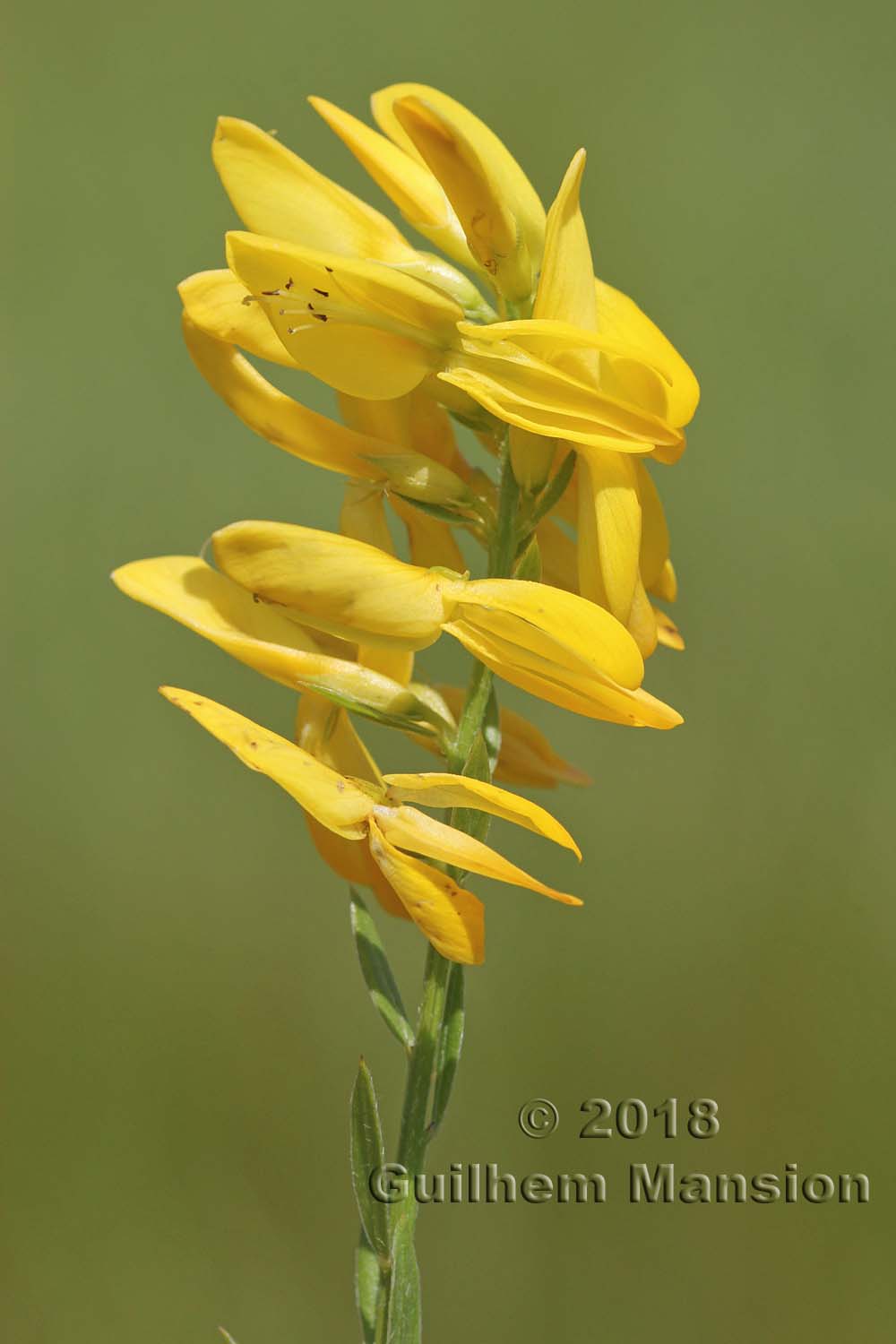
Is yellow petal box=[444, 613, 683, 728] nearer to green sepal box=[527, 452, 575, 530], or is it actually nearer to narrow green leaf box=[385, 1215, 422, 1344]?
Result: green sepal box=[527, 452, 575, 530]

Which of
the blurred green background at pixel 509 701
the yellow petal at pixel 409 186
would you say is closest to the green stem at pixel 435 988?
the yellow petal at pixel 409 186

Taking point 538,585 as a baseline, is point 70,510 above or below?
above


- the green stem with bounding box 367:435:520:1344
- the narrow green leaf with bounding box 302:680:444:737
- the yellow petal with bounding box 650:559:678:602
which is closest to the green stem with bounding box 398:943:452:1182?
the green stem with bounding box 367:435:520:1344

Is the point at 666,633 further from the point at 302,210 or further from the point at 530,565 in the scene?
the point at 302,210

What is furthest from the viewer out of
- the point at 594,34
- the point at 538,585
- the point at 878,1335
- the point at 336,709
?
the point at 594,34

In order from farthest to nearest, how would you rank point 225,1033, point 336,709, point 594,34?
1. point 594,34
2. point 225,1033
3. point 336,709

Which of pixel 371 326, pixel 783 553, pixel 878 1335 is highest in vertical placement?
pixel 783 553

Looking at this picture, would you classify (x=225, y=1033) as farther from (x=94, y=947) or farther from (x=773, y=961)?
(x=773, y=961)

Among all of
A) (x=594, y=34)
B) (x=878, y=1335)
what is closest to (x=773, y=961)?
(x=878, y=1335)
